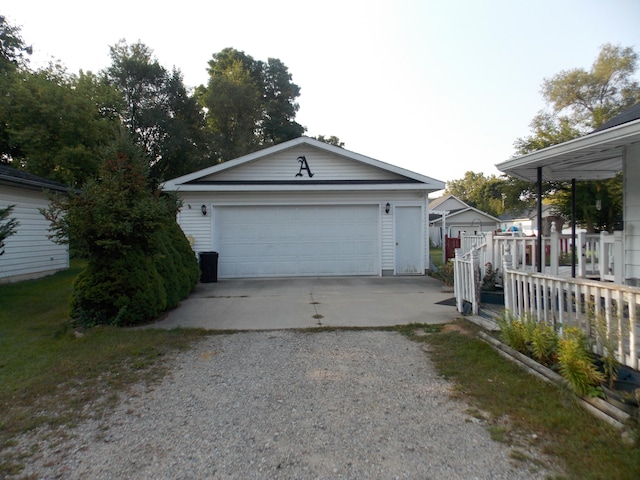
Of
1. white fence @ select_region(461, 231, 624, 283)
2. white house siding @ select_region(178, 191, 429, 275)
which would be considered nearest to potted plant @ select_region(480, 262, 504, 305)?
white fence @ select_region(461, 231, 624, 283)

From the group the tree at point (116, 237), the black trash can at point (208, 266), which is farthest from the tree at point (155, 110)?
the tree at point (116, 237)

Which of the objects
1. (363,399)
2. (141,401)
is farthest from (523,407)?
(141,401)

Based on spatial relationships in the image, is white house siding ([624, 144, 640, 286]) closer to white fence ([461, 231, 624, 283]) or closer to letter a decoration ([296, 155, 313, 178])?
white fence ([461, 231, 624, 283])

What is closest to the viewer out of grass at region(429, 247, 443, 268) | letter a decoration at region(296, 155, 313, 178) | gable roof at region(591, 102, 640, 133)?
gable roof at region(591, 102, 640, 133)

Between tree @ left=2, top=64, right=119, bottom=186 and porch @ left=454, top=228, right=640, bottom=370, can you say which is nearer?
porch @ left=454, top=228, right=640, bottom=370

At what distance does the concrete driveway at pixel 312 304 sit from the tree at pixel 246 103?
19.5 m

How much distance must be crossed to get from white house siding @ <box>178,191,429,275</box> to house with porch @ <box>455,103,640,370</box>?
4.07m

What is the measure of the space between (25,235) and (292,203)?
7.74m

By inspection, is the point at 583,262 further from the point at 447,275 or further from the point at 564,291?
the point at 447,275

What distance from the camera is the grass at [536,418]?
266 centimetres

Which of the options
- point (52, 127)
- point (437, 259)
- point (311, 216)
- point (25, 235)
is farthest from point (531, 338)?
point (52, 127)

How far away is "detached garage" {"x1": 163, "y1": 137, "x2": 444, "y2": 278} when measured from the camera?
40.2 feet

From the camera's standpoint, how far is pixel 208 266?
38.2ft

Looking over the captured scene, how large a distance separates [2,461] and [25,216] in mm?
11433
